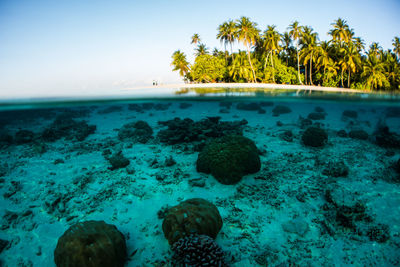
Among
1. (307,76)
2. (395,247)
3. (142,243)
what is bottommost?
(395,247)

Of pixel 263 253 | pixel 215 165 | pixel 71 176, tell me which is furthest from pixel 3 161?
pixel 263 253

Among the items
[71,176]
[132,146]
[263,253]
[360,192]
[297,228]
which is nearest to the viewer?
[263,253]

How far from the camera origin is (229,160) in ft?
21.1

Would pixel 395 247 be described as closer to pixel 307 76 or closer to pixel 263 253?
pixel 263 253

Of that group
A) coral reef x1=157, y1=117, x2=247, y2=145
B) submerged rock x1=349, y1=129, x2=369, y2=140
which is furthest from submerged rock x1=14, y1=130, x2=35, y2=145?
submerged rock x1=349, y1=129, x2=369, y2=140

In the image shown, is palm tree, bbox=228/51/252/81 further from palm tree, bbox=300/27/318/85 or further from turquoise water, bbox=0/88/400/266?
turquoise water, bbox=0/88/400/266

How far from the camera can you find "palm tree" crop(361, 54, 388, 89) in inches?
1155

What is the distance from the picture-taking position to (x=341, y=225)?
4754 mm

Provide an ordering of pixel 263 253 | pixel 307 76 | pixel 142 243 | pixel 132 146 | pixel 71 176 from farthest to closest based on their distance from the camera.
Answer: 1. pixel 307 76
2. pixel 132 146
3. pixel 71 176
4. pixel 142 243
5. pixel 263 253

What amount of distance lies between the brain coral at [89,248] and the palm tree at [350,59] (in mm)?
40447

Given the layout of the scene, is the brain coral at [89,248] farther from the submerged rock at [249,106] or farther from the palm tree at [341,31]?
the palm tree at [341,31]

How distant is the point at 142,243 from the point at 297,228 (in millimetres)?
3874

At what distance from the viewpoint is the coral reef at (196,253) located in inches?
133

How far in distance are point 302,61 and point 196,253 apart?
43182 mm
